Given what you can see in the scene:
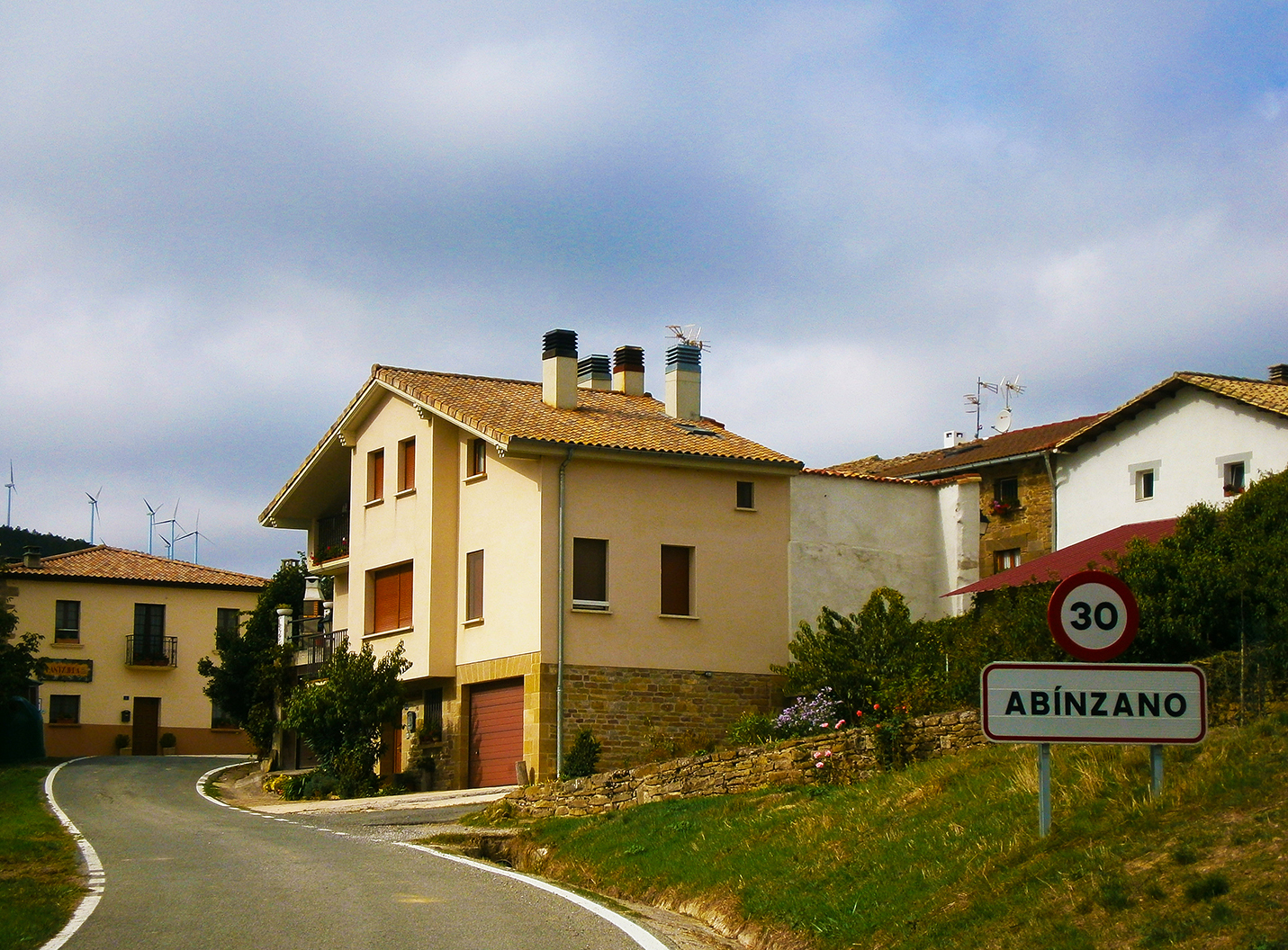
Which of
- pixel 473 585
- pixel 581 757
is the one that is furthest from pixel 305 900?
pixel 473 585

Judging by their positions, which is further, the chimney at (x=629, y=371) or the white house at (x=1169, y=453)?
the chimney at (x=629, y=371)

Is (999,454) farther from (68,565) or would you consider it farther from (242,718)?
(68,565)

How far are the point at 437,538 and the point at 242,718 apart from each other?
1655 centimetres

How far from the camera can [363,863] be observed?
16.2 m

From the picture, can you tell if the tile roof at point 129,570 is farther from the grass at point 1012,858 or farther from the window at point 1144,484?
the grass at point 1012,858

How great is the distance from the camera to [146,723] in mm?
58406

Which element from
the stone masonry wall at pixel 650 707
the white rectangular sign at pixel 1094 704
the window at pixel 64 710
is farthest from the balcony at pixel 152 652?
the white rectangular sign at pixel 1094 704

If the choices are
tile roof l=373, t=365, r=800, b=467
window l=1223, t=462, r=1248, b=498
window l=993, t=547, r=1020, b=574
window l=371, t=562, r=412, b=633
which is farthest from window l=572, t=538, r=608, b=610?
window l=993, t=547, r=1020, b=574

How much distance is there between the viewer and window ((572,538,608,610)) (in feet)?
101

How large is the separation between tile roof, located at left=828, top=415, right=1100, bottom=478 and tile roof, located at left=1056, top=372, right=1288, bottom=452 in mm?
2133

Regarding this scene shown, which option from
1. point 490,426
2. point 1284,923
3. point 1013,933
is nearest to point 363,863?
point 1013,933

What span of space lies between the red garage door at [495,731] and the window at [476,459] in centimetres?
452

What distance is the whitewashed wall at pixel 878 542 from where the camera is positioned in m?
33.7

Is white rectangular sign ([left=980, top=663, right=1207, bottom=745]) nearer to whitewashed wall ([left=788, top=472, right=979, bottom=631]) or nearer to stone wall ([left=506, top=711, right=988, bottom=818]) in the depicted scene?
stone wall ([left=506, top=711, right=988, bottom=818])
